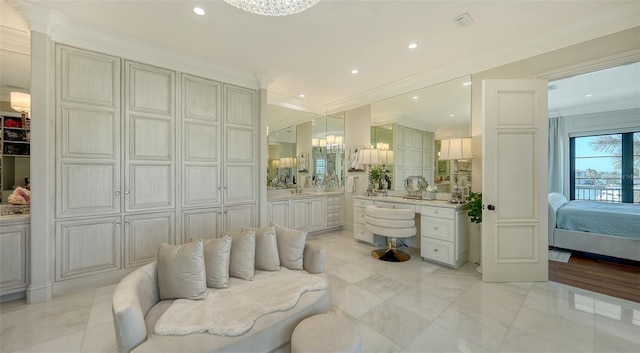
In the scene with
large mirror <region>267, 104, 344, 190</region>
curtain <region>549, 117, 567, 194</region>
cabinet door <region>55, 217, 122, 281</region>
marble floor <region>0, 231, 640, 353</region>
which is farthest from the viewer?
curtain <region>549, 117, 567, 194</region>

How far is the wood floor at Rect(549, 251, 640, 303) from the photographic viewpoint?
2.73 meters

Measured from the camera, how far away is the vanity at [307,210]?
181 inches

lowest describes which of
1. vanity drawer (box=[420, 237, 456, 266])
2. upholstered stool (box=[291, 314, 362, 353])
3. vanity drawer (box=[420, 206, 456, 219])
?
vanity drawer (box=[420, 237, 456, 266])

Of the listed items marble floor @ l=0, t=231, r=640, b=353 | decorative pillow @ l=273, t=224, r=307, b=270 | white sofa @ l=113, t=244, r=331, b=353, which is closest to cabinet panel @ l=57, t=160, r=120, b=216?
marble floor @ l=0, t=231, r=640, b=353

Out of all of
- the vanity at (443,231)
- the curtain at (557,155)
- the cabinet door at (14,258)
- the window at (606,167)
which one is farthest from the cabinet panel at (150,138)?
the window at (606,167)

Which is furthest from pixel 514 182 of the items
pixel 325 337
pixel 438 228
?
pixel 325 337

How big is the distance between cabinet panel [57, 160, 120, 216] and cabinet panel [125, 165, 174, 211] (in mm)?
146

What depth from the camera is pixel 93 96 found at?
2.84 meters

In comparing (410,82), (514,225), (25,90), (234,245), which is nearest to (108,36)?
(25,90)

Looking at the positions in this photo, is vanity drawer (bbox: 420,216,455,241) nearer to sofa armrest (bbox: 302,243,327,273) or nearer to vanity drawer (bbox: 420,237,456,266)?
vanity drawer (bbox: 420,237,456,266)

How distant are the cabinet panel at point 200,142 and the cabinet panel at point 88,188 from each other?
0.83 m

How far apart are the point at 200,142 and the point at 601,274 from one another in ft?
18.5

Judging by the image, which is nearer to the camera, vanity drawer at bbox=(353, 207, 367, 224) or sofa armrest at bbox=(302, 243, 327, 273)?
sofa armrest at bbox=(302, 243, 327, 273)

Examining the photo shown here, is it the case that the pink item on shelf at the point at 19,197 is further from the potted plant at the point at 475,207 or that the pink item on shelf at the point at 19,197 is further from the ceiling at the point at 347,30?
the potted plant at the point at 475,207
